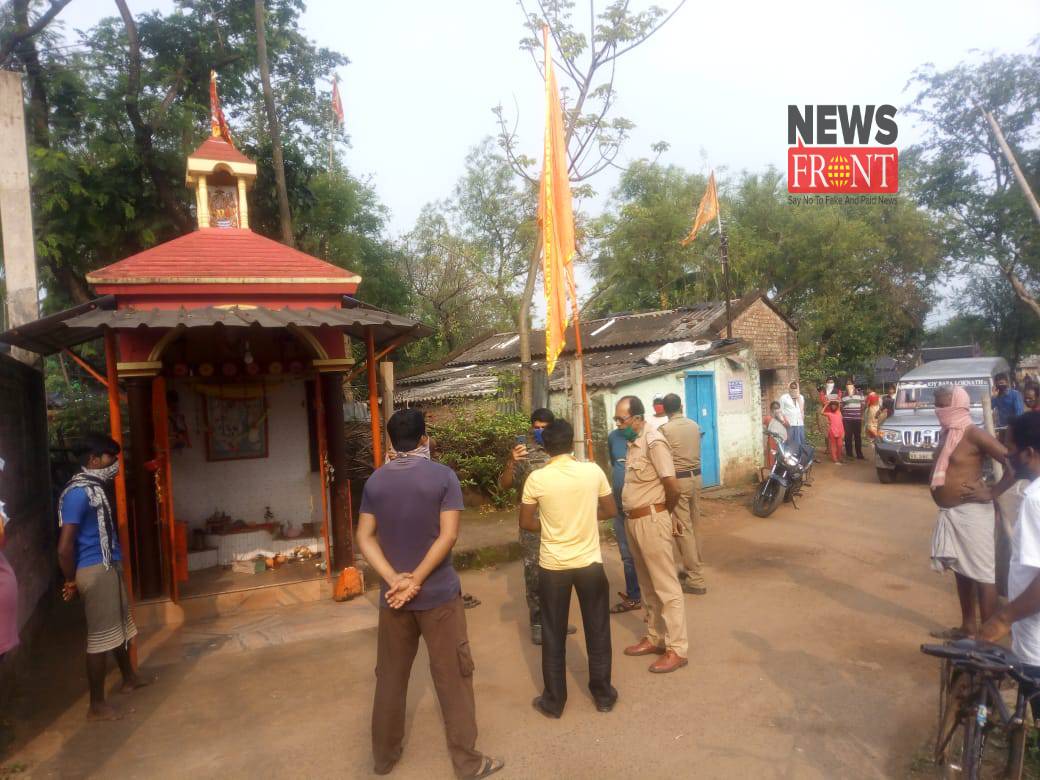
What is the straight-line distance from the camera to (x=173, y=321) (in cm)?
527

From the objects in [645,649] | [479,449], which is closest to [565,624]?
[645,649]

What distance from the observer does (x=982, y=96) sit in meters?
22.9

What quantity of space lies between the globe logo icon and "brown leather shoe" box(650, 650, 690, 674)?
1587 centimetres

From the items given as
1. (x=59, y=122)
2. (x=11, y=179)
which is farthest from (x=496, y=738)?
(x=59, y=122)

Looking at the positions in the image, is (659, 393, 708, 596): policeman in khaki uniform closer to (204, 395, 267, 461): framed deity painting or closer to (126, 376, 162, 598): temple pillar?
(204, 395, 267, 461): framed deity painting

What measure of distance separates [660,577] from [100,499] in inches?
144

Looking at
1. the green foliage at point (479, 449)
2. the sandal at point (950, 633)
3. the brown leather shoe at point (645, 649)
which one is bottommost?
the sandal at point (950, 633)

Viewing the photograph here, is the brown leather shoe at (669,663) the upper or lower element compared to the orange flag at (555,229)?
lower

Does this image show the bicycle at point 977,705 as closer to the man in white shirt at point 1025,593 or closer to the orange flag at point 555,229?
the man in white shirt at point 1025,593

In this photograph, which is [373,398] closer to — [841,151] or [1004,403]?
[1004,403]

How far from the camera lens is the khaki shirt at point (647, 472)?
478cm

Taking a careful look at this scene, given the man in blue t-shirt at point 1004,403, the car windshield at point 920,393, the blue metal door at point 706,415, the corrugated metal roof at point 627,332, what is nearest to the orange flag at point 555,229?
the blue metal door at point 706,415

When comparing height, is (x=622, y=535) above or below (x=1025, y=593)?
below

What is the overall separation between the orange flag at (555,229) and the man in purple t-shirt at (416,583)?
3.23 meters
